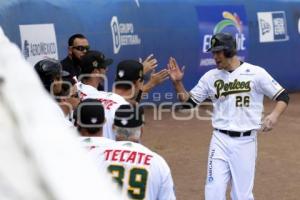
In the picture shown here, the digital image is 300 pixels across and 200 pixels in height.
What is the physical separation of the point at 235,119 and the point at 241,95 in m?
0.26

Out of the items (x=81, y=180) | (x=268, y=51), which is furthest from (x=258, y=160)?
(x=81, y=180)

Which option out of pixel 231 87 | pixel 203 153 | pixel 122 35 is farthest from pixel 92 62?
pixel 122 35

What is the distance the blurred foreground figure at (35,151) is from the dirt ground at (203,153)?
22.7 ft

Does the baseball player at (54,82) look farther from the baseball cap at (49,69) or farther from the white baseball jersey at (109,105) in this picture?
the white baseball jersey at (109,105)

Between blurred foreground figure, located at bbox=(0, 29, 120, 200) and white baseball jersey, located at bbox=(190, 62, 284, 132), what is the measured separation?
5.62m

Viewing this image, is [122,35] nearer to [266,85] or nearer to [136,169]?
[266,85]

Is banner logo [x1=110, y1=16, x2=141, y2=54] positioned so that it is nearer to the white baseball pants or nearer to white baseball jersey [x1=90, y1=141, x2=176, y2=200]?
the white baseball pants

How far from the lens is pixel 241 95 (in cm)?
656

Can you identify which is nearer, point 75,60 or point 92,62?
point 92,62

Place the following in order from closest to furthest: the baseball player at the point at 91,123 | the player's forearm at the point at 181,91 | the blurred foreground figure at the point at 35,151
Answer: the blurred foreground figure at the point at 35,151 < the baseball player at the point at 91,123 < the player's forearm at the point at 181,91

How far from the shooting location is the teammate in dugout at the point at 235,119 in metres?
6.47

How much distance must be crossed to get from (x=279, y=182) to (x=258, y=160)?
1.49 metres

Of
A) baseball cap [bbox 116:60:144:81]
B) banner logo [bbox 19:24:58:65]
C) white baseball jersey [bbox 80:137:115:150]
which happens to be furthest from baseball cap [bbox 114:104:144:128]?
banner logo [bbox 19:24:58:65]

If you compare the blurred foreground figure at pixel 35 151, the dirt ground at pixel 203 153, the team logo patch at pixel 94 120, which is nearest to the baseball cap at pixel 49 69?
the team logo patch at pixel 94 120
